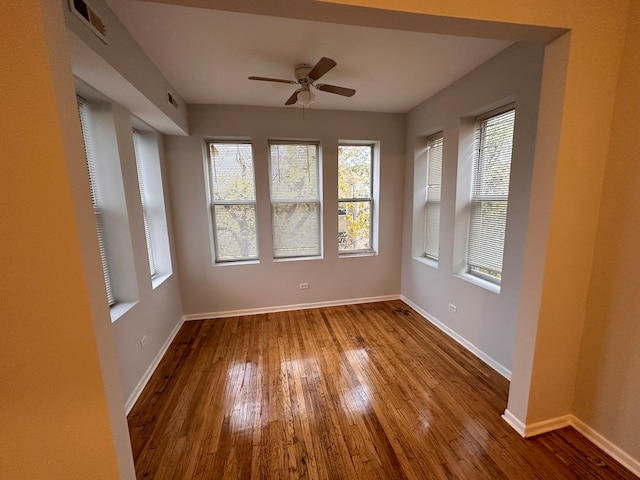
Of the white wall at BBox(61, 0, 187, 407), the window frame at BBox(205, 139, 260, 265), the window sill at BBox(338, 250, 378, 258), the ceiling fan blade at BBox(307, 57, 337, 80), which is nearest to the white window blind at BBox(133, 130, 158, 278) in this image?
the white wall at BBox(61, 0, 187, 407)

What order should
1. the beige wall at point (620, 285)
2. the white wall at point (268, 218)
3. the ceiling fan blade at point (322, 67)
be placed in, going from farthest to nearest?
the white wall at point (268, 218) < the ceiling fan blade at point (322, 67) < the beige wall at point (620, 285)

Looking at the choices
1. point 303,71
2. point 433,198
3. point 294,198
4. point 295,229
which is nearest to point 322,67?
point 303,71

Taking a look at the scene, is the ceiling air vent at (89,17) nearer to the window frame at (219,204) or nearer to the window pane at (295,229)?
the window frame at (219,204)

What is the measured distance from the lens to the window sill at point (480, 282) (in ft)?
7.41

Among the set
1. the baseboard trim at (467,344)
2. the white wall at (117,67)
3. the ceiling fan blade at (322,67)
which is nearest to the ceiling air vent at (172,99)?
the white wall at (117,67)

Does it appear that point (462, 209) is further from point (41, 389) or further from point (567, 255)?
point (41, 389)

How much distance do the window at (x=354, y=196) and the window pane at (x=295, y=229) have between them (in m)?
0.37

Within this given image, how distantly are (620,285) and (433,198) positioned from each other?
203cm

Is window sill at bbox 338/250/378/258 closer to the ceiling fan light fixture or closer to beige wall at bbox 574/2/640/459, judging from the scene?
the ceiling fan light fixture

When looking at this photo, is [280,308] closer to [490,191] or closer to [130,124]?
[130,124]

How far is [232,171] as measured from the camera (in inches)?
129

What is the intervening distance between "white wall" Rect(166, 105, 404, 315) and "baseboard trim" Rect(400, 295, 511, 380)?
2.23 ft

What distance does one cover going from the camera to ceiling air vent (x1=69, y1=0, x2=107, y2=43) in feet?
3.82

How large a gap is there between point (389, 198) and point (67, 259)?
3369mm
